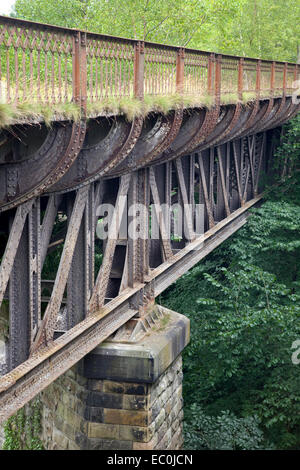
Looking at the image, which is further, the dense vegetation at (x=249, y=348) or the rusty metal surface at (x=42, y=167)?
the dense vegetation at (x=249, y=348)

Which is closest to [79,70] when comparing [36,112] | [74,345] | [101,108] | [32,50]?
[101,108]

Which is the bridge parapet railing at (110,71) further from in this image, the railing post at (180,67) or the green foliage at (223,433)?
the green foliage at (223,433)

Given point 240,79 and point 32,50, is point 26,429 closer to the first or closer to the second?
point 240,79

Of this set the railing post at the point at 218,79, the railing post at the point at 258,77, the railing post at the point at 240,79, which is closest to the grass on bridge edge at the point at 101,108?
the railing post at the point at 218,79

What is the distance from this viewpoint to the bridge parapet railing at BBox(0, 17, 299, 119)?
20.1ft

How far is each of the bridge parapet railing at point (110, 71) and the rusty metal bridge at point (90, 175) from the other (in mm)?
18

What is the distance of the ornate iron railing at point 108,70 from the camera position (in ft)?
20.1

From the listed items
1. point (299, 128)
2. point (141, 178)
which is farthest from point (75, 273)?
point (299, 128)

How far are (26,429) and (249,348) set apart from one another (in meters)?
4.34

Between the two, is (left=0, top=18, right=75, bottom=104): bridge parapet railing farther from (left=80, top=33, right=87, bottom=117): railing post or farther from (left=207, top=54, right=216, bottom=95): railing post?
(left=207, top=54, right=216, bottom=95): railing post

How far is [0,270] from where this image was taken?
644cm

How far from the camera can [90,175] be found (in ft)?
26.1

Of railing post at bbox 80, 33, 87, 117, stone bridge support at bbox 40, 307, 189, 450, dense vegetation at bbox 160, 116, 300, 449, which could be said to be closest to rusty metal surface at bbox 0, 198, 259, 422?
stone bridge support at bbox 40, 307, 189, 450
